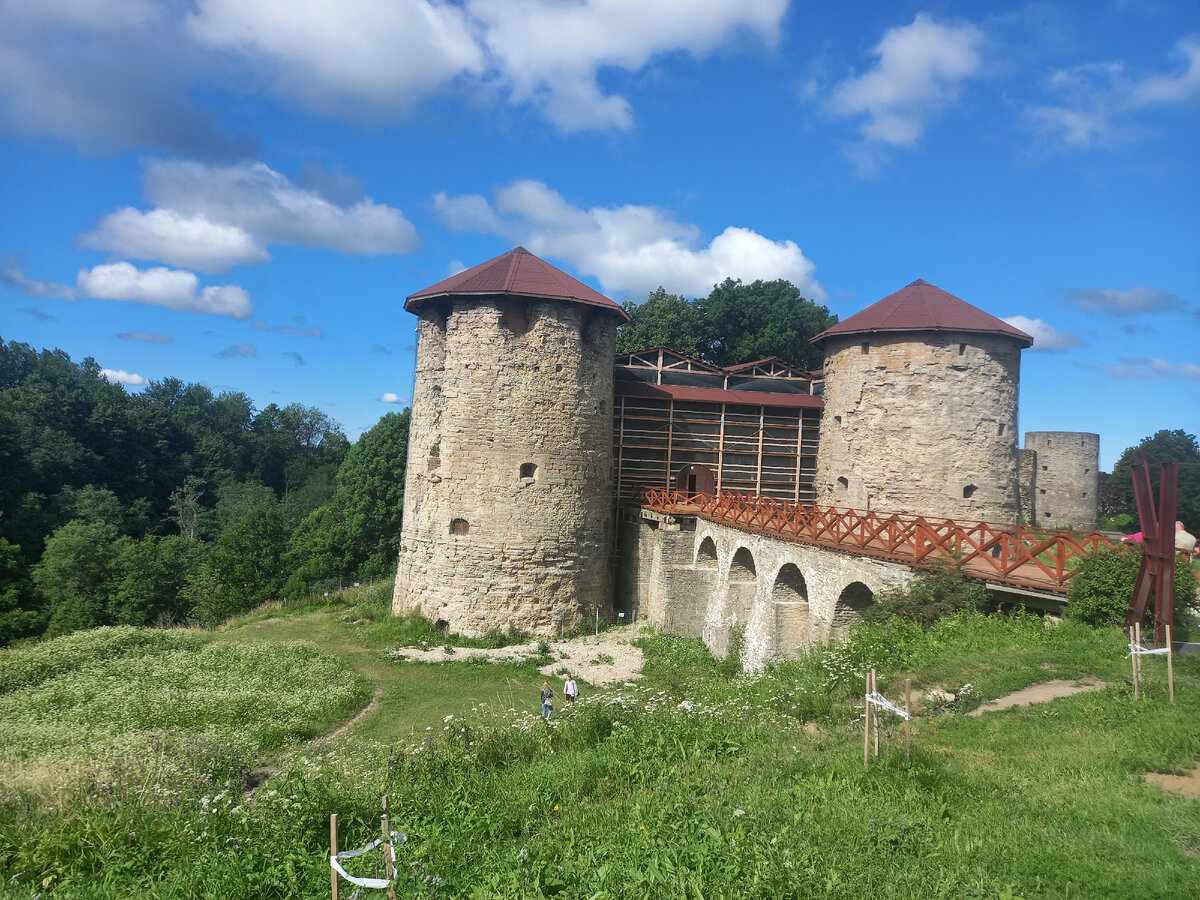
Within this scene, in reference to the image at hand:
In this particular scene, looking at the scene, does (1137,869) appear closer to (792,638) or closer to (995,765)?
(995,765)

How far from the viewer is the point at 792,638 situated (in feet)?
42.8

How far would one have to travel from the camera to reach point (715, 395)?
67.8 ft

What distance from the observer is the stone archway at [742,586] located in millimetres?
14977

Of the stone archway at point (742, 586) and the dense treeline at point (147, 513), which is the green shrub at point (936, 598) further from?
the dense treeline at point (147, 513)

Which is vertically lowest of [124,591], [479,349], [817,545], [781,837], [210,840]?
[124,591]

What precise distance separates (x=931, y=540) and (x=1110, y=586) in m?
2.18

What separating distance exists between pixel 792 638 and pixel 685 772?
773cm

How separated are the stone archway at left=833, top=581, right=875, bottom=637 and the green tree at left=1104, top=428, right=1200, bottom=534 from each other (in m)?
26.1

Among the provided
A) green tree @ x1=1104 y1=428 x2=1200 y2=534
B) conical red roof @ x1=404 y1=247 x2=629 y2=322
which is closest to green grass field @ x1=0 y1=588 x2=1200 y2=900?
conical red roof @ x1=404 y1=247 x2=629 y2=322

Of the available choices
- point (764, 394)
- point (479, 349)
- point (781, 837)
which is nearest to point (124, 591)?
point (479, 349)

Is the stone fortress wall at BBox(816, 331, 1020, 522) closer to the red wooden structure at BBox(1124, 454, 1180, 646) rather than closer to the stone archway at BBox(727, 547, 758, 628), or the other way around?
the stone archway at BBox(727, 547, 758, 628)

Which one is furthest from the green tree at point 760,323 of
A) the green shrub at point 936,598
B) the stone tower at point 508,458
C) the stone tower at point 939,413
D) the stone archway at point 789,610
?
the green shrub at point 936,598

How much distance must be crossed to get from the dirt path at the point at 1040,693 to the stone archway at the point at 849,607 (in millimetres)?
4176

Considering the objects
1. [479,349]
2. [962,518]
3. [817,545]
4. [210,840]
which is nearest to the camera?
[210,840]
